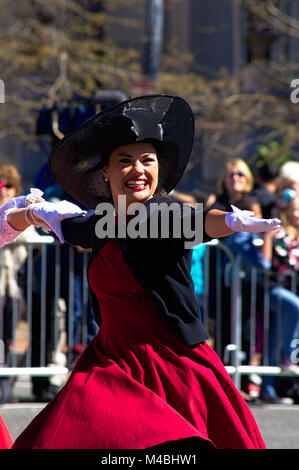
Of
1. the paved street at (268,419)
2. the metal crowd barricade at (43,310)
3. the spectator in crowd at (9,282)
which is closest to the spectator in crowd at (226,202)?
the paved street at (268,419)

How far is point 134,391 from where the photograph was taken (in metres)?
3.63

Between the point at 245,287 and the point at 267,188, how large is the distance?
1289 millimetres

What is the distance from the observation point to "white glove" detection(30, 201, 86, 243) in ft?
13.2

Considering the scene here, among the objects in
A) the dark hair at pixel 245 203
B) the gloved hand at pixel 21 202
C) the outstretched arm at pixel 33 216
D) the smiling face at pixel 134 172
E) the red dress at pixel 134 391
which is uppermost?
the dark hair at pixel 245 203

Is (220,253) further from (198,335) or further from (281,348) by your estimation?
(198,335)

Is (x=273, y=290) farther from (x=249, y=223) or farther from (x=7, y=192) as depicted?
(x=249, y=223)

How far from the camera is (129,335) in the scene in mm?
3803

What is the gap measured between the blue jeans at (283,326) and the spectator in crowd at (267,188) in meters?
0.73

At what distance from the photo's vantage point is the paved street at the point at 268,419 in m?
6.26

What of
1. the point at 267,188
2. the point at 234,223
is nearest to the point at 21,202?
the point at 234,223

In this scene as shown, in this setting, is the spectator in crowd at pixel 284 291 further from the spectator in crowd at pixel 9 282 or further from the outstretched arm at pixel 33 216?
the outstretched arm at pixel 33 216

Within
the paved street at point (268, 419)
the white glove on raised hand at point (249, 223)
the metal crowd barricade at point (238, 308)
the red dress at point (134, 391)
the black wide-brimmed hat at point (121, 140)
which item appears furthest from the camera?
the metal crowd barricade at point (238, 308)
